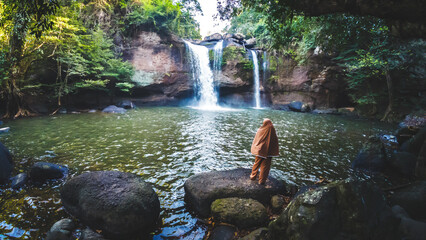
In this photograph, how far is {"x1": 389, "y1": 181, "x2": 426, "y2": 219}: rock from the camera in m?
3.81

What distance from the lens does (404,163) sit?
621cm

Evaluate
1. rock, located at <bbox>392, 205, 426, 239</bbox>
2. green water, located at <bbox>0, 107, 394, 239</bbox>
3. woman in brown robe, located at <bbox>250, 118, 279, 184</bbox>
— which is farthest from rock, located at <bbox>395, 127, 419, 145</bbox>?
woman in brown robe, located at <bbox>250, 118, 279, 184</bbox>

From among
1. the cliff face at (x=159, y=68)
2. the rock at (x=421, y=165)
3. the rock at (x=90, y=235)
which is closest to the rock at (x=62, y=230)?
the rock at (x=90, y=235)

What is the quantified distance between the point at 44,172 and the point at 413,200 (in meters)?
8.89

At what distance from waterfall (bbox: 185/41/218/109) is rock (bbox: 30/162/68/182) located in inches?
802

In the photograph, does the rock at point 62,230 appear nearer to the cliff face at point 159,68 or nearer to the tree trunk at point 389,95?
the tree trunk at point 389,95

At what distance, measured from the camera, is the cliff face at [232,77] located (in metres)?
22.5

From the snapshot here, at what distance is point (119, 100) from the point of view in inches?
886

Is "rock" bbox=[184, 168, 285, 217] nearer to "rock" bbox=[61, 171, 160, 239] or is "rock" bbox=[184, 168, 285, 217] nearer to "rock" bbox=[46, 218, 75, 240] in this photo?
"rock" bbox=[61, 171, 160, 239]

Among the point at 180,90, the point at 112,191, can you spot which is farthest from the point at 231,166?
the point at 180,90

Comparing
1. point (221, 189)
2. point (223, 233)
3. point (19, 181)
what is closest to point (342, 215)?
point (223, 233)

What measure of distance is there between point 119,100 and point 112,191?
69.1 ft

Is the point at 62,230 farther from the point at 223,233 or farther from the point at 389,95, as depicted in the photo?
the point at 389,95

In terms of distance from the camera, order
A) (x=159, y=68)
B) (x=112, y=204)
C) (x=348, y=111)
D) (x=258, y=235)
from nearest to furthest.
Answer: (x=258, y=235) → (x=112, y=204) → (x=348, y=111) → (x=159, y=68)
